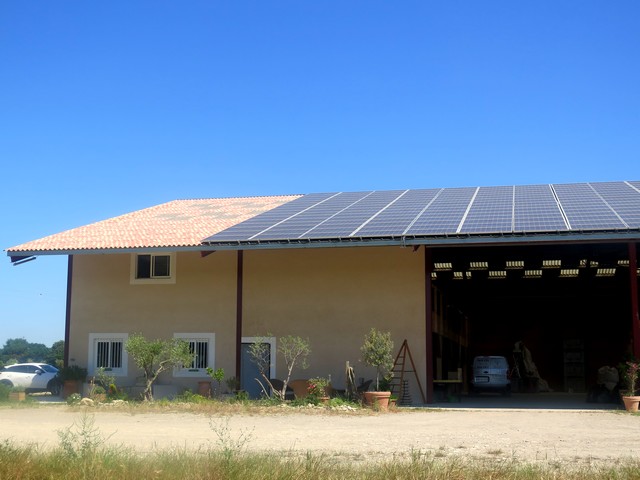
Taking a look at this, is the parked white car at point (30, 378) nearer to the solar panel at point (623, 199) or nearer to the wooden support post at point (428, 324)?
the wooden support post at point (428, 324)

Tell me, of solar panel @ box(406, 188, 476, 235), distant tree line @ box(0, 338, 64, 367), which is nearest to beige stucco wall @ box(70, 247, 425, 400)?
solar panel @ box(406, 188, 476, 235)

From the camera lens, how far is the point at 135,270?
26.2 metres

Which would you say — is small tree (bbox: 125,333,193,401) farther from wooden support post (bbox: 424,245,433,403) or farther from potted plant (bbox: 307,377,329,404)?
wooden support post (bbox: 424,245,433,403)

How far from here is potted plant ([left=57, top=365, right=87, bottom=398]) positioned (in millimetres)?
25000

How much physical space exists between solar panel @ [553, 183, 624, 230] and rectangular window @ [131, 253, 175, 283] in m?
11.8

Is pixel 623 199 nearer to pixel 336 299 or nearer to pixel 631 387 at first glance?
pixel 631 387

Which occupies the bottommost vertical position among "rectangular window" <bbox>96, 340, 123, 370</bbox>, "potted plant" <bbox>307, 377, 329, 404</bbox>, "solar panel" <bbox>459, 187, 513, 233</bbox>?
"potted plant" <bbox>307, 377, 329, 404</bbox>

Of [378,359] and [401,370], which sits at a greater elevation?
[378,359]

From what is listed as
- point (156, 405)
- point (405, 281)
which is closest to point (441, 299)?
point (405, 281)

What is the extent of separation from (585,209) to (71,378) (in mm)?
15759

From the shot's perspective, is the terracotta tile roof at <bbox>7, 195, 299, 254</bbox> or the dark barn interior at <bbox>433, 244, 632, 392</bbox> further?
the dark barn interior at <bbox>433, 244, 632, 392</bbox>

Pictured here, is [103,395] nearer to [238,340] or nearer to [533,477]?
[238,340]

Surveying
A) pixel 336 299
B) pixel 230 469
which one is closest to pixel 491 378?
pixel 336 299

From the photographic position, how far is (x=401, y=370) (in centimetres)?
2320
